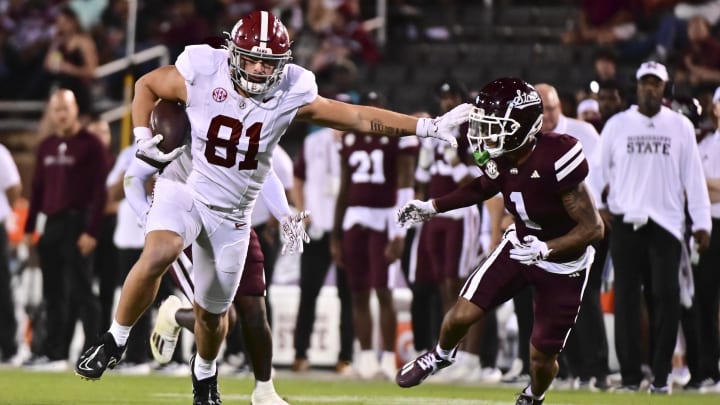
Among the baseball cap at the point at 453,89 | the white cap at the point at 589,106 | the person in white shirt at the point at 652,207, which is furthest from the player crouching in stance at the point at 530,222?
the white cap at the point at 589,106

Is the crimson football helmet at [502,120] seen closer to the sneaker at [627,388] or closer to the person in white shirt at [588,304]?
the person in white shirt at [588,304]

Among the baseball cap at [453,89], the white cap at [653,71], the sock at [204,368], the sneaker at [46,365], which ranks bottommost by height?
the sneaker at [46,365]

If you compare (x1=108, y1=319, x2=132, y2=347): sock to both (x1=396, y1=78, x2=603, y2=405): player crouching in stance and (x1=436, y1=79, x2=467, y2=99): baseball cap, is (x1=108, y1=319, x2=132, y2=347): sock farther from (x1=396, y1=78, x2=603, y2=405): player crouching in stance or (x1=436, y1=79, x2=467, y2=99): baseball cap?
(x1=436, y1=79, x2=467, y2=99): baseball cap

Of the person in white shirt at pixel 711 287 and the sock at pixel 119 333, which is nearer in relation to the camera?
the sock at pixel 119 333

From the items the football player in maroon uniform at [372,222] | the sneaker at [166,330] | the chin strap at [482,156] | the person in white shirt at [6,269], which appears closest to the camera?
the chin strap at [482,156]

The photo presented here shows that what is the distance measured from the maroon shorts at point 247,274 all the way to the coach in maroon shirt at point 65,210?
12.2 ft

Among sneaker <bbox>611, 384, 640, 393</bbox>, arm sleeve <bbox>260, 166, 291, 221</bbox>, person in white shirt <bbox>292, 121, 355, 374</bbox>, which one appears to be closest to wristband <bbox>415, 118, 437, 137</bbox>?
arm sleeve <bbox>260, 166, 291, 221</bbox>

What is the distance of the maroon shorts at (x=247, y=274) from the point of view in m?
7.64

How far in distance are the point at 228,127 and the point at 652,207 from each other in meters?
3.77

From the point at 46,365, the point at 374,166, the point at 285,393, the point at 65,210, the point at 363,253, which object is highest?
the point at 374,166

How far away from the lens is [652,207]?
9.79 metres

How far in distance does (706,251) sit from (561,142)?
3.31 meters

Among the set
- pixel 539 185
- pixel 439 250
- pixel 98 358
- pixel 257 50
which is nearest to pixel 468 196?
pixel 539 185

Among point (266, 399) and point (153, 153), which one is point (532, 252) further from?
point (153, 153)
